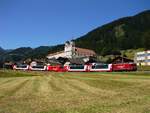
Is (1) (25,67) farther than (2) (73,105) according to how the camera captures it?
Yes

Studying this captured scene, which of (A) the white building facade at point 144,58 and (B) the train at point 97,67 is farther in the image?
(A) the white building facade at point 144,58

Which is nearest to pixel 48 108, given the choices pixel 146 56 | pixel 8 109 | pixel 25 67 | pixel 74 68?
pixel 8 109

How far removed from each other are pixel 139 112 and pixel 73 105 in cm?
378

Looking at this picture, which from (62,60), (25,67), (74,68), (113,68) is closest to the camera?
(113,68)

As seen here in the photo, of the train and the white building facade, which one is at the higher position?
the white building facade

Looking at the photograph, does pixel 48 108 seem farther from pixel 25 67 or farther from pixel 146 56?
pixel 146 56

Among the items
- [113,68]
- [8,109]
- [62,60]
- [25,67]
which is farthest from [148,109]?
[62,60]

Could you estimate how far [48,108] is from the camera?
1627 cm

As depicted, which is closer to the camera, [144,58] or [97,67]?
[97,67]

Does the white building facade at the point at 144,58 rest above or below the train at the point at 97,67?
above

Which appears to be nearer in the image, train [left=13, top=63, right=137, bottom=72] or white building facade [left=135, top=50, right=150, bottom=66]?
train [left=13, top=63, right=137, bottom=72]

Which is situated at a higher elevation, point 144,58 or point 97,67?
point 144,58

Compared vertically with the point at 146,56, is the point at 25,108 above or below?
below

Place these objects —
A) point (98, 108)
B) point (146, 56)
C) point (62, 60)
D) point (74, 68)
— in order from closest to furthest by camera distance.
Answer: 1. point (98, 108)
2. point (74, 68)
3. point (146, 56)
4. point (62, 60)
